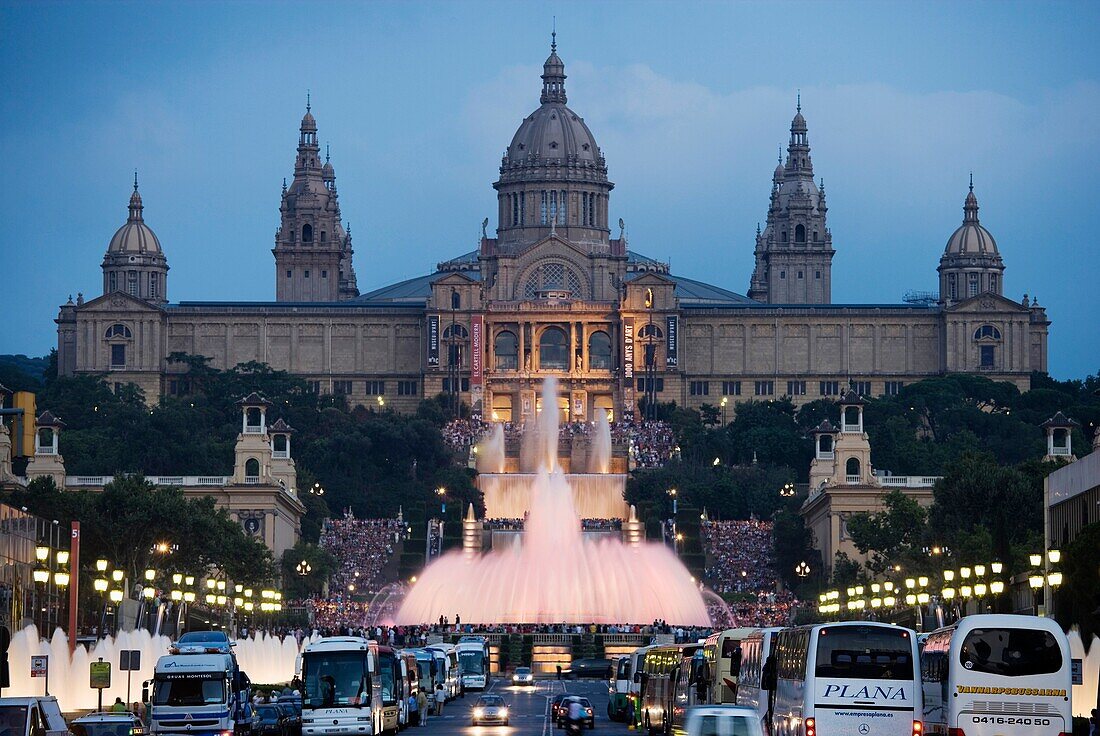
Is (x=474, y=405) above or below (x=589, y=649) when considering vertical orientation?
above

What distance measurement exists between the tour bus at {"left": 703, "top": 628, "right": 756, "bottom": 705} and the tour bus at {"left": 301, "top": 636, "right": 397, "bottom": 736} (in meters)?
7.56

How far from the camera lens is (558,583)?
13438 centimetres

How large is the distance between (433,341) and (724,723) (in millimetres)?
153935

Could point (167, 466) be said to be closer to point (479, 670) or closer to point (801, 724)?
point (479, 670)

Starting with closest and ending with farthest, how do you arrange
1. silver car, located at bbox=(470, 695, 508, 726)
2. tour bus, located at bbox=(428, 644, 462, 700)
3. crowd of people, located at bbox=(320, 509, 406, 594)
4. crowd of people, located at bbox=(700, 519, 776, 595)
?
1. silver car, located at bbox=(470, 695, 508, 726)
2. tour bus, located at bbox=(428, 644, 462, 700)
3. crowd of people, located at bbox=(700, 519, 776, 595)
4. crowd of people, located at bbox=(320, 509, 406, 594)

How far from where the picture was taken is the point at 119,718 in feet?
162

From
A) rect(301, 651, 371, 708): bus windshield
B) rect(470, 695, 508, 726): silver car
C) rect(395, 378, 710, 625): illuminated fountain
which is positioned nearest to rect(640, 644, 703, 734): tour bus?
rect(470, 695, 508, 726): silver car

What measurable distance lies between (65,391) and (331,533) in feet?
131

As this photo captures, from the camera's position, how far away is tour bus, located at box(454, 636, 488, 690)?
93812mm

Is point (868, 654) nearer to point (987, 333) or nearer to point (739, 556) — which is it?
point (739, 556)

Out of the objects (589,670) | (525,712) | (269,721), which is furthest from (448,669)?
(269,721)

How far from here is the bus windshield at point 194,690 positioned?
2201 inches

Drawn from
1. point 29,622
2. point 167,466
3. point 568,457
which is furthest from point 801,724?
point 568,457

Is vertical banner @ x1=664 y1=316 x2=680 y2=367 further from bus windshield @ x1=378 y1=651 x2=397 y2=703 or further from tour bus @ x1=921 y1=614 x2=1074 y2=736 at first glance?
tour bus @ x1=921 y1=614 x2=1074 y2=736
